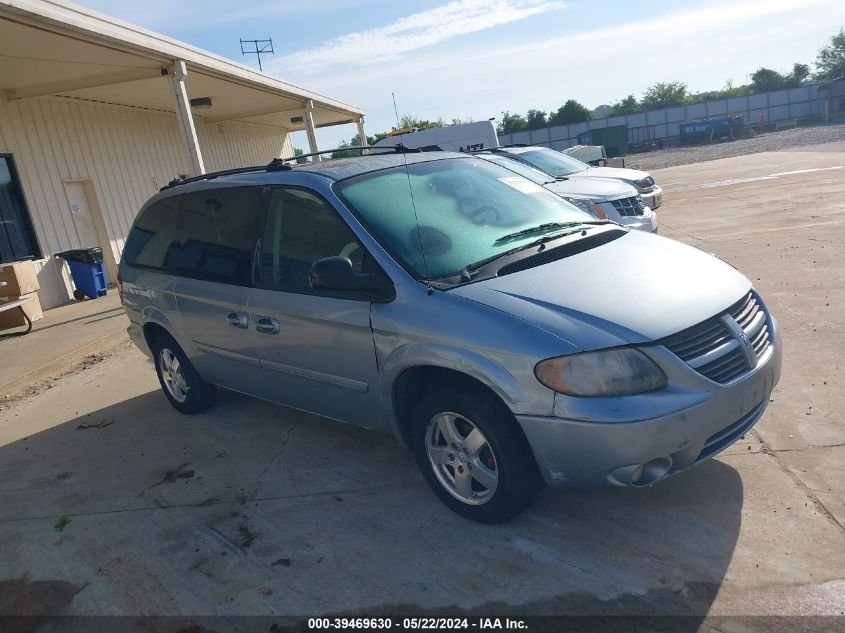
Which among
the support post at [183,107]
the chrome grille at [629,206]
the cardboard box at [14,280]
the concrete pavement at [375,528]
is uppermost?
the support post at [183,107]

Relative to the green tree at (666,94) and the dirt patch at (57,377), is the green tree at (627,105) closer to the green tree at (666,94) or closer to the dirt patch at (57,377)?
the green tree at (666,94)

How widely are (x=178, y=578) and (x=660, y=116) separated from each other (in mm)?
59782

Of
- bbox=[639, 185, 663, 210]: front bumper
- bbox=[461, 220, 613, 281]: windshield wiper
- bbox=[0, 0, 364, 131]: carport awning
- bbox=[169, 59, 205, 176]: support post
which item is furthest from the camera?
bbox=[639, 185, 663, 210]: front bumper

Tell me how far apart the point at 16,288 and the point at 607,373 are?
384 inches

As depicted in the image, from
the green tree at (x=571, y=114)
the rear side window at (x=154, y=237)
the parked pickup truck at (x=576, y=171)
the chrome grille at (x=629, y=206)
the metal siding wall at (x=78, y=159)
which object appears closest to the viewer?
the rear side window at (x=154, y=237)

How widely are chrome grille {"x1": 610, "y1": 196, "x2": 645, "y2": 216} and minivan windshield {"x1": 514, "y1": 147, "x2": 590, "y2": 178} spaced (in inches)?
89.5

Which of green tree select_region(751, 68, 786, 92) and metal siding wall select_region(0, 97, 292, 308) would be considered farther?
green tree select_region(751, 68, 786, 92)

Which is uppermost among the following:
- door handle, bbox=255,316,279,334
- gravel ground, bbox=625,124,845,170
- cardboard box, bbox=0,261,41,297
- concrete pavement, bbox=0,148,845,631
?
cardboard box, bbox=0,261,41,297

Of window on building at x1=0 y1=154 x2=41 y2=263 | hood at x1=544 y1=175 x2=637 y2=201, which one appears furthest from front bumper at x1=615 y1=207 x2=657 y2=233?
window on building at x1=0 y1=154 x2=41 y2=263

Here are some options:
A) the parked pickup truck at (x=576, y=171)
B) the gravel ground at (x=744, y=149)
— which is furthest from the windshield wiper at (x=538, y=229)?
the gravel ground at (x=744, y=149)

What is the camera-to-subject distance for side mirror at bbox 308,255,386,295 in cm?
343

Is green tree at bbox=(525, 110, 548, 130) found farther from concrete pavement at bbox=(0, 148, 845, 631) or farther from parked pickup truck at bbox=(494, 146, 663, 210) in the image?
concrete pavement at bbox=(0, 148, 845, 631)

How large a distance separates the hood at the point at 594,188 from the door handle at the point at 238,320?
19.2 ft

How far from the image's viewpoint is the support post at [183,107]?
10461 millimetres
